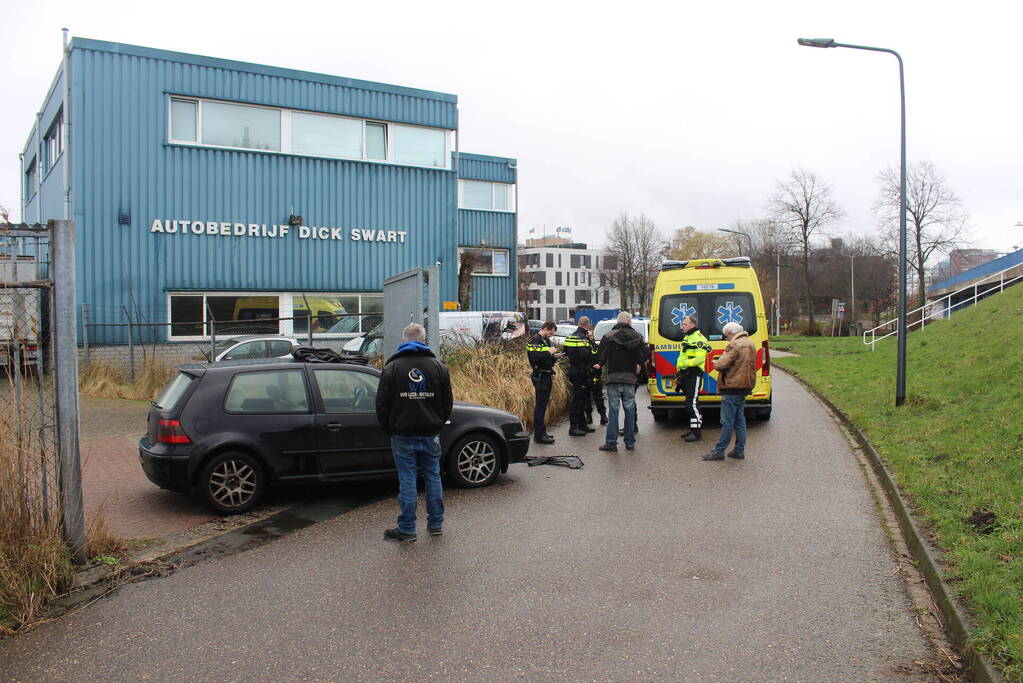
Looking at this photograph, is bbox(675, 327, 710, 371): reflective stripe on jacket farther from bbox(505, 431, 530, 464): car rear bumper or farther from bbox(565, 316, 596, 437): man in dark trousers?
bbox(505, 431, 530, 464): car rear bumper

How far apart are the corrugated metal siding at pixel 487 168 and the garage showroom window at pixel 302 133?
664 cm

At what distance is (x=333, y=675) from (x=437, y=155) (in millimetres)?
19692

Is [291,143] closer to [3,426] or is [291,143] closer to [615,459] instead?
[615,459]

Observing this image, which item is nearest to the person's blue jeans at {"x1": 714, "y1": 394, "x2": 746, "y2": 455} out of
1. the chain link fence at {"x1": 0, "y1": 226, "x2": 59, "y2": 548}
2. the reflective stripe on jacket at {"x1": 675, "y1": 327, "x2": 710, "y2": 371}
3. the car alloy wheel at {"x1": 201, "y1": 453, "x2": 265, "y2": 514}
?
the reflective stripe on jacket at {"x1": 675, "y1": 327, "x2": 710, "y2": 371}

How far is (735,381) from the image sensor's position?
32.2 ft

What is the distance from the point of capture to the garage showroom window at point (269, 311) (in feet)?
63.6

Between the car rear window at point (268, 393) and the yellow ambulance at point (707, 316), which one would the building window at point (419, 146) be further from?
the car rear window at point (268, 393)

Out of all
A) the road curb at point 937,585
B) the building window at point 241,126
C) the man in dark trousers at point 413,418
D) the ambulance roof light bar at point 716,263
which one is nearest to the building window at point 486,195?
the building window at point 241,126

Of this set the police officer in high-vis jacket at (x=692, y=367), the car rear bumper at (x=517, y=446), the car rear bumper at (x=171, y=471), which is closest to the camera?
the car rear bumper at (x=171, y=471)

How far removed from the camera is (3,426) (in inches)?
200

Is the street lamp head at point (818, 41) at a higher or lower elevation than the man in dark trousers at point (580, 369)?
higher

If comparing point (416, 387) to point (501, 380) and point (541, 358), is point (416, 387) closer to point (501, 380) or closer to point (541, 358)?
point (541, 358)

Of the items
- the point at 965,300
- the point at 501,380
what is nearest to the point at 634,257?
the point at 965,300

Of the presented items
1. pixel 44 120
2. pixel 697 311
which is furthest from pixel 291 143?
pixel 697 311
